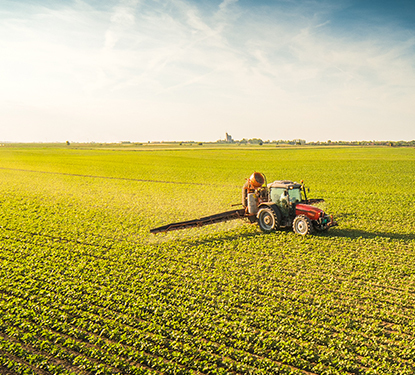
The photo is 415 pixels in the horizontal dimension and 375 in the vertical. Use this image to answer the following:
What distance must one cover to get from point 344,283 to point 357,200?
55.7 ft

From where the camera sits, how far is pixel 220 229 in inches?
701

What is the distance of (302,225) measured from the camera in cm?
1563

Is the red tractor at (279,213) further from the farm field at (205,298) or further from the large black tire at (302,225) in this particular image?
the farm field at (205,298)

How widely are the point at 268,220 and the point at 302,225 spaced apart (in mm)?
1744

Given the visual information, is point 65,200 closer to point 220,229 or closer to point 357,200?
point 220,229

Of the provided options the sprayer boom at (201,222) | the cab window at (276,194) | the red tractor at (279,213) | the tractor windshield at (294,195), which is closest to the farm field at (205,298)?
the red tractor at (279,213)

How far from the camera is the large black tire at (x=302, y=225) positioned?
1533 cm

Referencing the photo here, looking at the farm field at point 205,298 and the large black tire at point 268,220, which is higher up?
the large black tire at point 268,220

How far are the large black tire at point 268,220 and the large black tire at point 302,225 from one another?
0.88 metres

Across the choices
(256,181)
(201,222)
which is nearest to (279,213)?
(256,181)

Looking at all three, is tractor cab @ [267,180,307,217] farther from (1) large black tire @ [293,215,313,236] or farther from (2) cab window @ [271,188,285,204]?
(1) large black tire @ [293,215,313,236]

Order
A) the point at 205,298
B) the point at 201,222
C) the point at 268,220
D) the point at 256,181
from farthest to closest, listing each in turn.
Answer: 1. the point at 256,181
2. the point at 268,220
3. the point at 201,222
4. the point at 205,298

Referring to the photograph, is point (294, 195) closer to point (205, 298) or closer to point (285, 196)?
point (285, 196)

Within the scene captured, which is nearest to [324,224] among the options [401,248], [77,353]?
[401,248]
